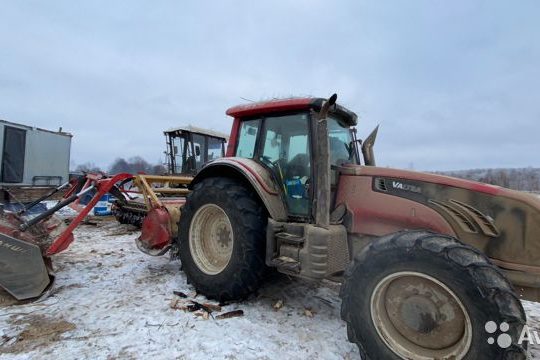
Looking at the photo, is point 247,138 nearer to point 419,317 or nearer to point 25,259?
point 419,317

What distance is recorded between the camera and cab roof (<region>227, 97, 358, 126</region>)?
345 cm

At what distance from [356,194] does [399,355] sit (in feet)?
4.65

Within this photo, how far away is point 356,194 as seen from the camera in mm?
3330

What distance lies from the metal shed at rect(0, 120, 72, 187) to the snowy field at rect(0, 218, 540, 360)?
21.4ft

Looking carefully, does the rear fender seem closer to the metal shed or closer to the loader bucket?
the loader bucket

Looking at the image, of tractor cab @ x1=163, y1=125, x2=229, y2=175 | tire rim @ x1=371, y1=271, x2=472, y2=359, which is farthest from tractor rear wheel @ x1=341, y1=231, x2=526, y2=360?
tractor cab @ x1=163, y1=125, x2=229, y2=175

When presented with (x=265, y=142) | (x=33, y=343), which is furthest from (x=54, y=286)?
(x=265, y=142)

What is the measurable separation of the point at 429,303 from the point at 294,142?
195cm

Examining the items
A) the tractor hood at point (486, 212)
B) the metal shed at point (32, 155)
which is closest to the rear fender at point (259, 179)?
the tractor hood at point (486, 212)

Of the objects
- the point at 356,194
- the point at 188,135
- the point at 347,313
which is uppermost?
the point at 188,135

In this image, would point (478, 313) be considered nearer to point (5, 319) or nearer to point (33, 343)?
point (33, 343)

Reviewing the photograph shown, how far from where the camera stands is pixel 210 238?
4195mm

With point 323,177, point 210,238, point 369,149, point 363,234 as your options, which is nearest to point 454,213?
point 363,234

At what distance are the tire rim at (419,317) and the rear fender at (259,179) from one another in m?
1.34
